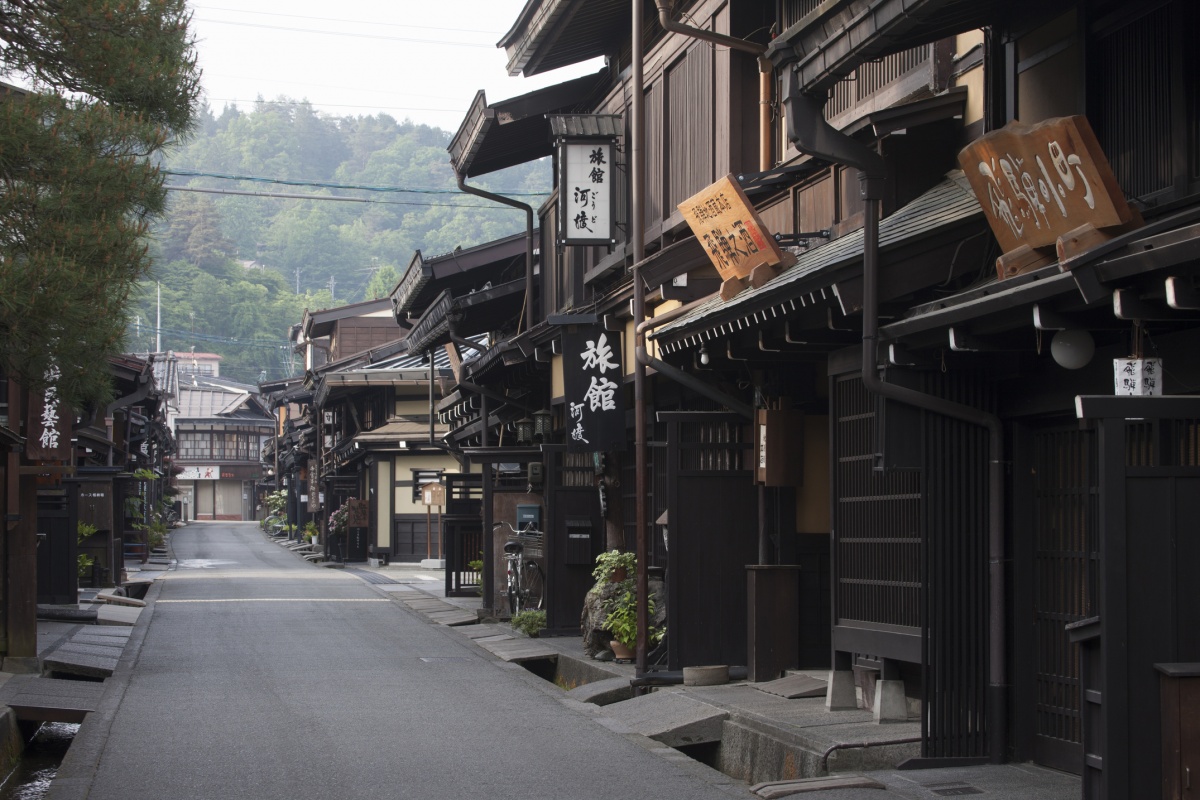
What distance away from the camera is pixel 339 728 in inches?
485

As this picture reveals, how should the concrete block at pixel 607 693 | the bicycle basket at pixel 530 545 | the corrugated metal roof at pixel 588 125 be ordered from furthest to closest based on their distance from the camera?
the bicycle basket at pixel 530 545
the corrugated metal roof at pixel 588 125
the concrete block at pixel 607 693

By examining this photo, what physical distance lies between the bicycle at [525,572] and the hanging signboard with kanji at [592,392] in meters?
5.10

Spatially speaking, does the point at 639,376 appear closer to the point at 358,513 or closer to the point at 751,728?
the point at 751,728

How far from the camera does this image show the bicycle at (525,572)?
74.3ft

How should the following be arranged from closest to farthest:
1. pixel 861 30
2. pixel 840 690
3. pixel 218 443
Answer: pixel 861 30, pixel 840 690, pixel 218 443

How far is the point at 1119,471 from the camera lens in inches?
246

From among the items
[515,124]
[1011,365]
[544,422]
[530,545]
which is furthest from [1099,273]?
[544,422]

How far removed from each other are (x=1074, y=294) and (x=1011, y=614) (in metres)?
3.14

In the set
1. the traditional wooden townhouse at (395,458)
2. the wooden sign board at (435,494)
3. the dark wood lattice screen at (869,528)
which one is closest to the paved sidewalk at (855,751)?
the dark wood lattice screen at (869,528)

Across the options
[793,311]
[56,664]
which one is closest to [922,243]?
[793,311]

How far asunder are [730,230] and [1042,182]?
489 centimetres

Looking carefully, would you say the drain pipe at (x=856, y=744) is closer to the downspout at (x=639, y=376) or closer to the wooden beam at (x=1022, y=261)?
the wooden beam at (x=1022, y=261)

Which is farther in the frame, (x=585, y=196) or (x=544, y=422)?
(x=544, y=422)

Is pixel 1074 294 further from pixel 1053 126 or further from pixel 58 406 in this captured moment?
pixel 58 406
